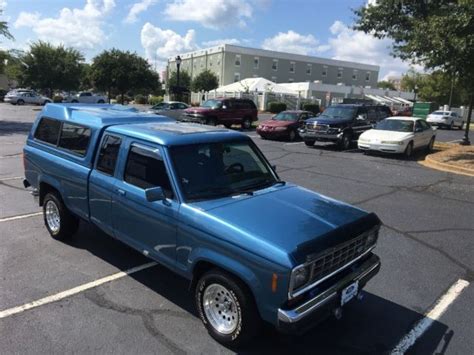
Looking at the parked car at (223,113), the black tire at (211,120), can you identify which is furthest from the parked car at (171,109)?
the black tire at (211,120)

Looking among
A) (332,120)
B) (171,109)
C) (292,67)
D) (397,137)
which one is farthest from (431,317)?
(292,67)

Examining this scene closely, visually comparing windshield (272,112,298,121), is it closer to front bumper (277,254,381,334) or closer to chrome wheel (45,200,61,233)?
chrome wheel (45,200,61,233)

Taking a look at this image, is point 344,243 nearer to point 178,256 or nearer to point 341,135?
point 178,256

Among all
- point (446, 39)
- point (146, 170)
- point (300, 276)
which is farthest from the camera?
point (446, 39)

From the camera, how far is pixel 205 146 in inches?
173

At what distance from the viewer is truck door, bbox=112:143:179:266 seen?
394 centimetres

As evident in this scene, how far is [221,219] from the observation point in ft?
11.5

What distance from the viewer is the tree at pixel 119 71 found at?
4044cm

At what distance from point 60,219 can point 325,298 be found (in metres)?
3.91

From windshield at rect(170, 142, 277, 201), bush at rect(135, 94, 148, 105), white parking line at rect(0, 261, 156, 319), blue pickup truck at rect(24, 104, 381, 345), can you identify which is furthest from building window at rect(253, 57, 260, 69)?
white parking line at rect(0, 261, 156, 319)

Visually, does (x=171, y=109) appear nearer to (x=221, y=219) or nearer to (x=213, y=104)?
(x=213, y=104)

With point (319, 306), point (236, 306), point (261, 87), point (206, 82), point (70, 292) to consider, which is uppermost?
point (206, 82)

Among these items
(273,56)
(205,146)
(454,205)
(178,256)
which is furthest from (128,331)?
(273,56)

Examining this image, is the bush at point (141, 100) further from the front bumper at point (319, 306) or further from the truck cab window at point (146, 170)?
the front bumper at point (319, 306)
